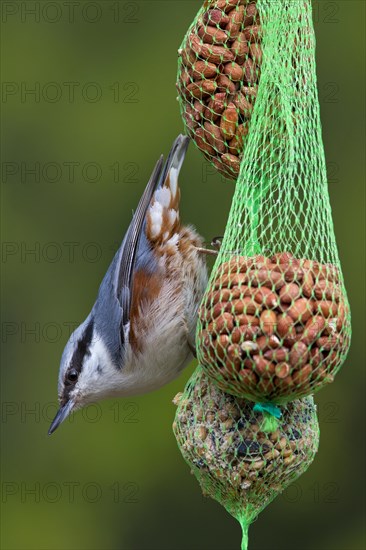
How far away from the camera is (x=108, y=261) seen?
4816 millimetres

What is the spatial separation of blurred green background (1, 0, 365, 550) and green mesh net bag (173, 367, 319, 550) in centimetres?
179

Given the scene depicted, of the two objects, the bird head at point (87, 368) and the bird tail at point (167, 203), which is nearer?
the bird head at point (87, 368)

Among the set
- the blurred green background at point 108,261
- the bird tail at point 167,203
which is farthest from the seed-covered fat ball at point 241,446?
the blurred green background at point 108,261

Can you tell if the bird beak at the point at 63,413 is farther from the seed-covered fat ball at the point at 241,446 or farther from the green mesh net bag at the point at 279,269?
the green mesh net bag at the point at 279,269

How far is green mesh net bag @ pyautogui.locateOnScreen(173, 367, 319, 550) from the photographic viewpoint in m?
2.65

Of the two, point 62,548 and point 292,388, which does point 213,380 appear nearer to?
point 292,388

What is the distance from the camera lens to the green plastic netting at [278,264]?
242cm

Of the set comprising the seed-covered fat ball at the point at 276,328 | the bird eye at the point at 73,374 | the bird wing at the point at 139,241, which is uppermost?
the bird wing at the point at 139,241

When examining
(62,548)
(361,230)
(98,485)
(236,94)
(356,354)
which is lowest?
(62,548)

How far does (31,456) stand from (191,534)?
829mm

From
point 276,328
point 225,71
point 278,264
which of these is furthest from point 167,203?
point 276,328

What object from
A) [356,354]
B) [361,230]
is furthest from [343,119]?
[356,354]

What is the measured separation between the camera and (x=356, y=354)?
4.63 meters

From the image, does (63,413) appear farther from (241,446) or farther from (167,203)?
(241,446)
